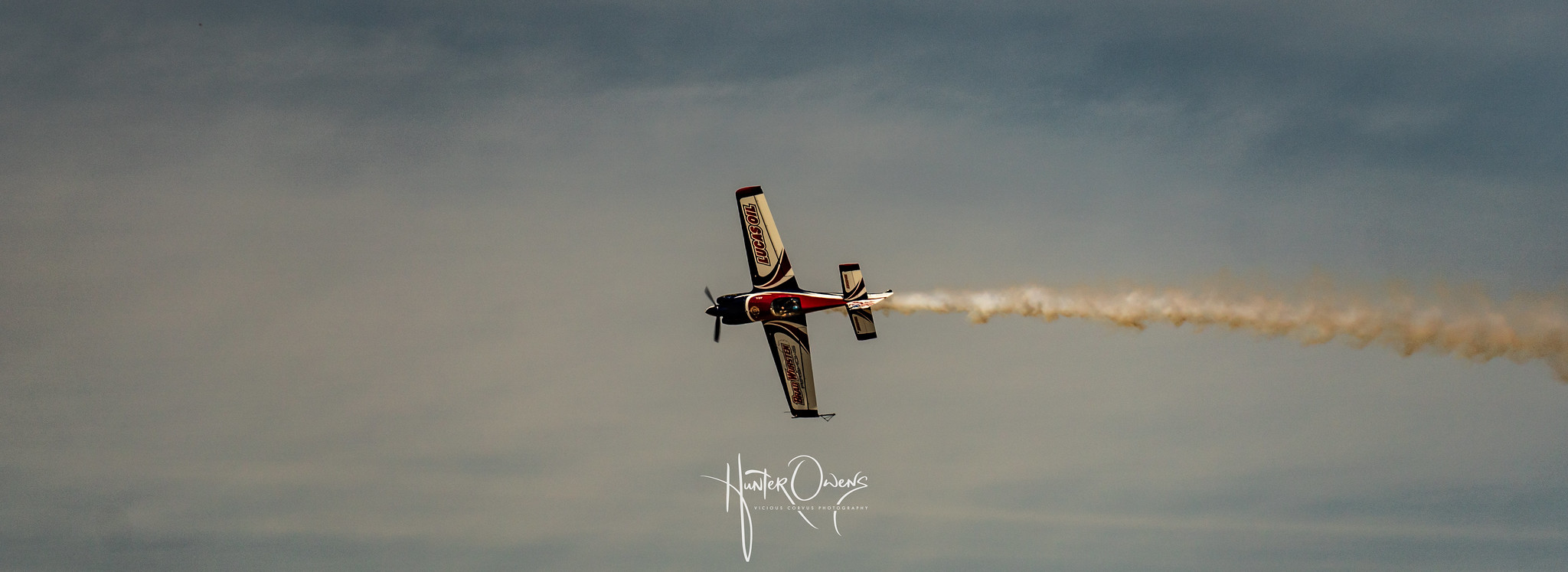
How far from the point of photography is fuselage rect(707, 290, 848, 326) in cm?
5353

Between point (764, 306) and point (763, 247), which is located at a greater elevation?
point (763, 247)

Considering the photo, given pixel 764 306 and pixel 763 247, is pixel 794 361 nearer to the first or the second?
pixel 764 306

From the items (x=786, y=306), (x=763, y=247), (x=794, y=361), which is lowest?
(x=794, y=361)

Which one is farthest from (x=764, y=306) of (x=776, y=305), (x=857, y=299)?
(x=857, y=299)

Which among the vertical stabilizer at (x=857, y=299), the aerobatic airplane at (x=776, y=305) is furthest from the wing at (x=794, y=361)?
the vertical stabilizer at (x=857, y=299)

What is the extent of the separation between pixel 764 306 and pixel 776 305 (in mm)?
548

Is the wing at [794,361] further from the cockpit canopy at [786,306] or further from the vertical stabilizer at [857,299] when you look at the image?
the vertical stabilizer at [857,299]

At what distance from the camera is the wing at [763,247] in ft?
177

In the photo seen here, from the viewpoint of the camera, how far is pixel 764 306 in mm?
53781

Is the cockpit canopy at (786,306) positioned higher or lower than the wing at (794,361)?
higher

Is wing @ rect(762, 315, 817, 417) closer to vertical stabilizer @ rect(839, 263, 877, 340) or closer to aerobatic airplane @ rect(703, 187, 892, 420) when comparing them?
aerobatic airplane @ rect(703, 187, 892, 420)

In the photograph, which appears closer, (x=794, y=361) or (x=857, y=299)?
(x=857, y=299)

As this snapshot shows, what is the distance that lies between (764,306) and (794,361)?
296 centimetres

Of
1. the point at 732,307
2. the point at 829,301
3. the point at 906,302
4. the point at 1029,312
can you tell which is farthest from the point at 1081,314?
the point at 732,307
